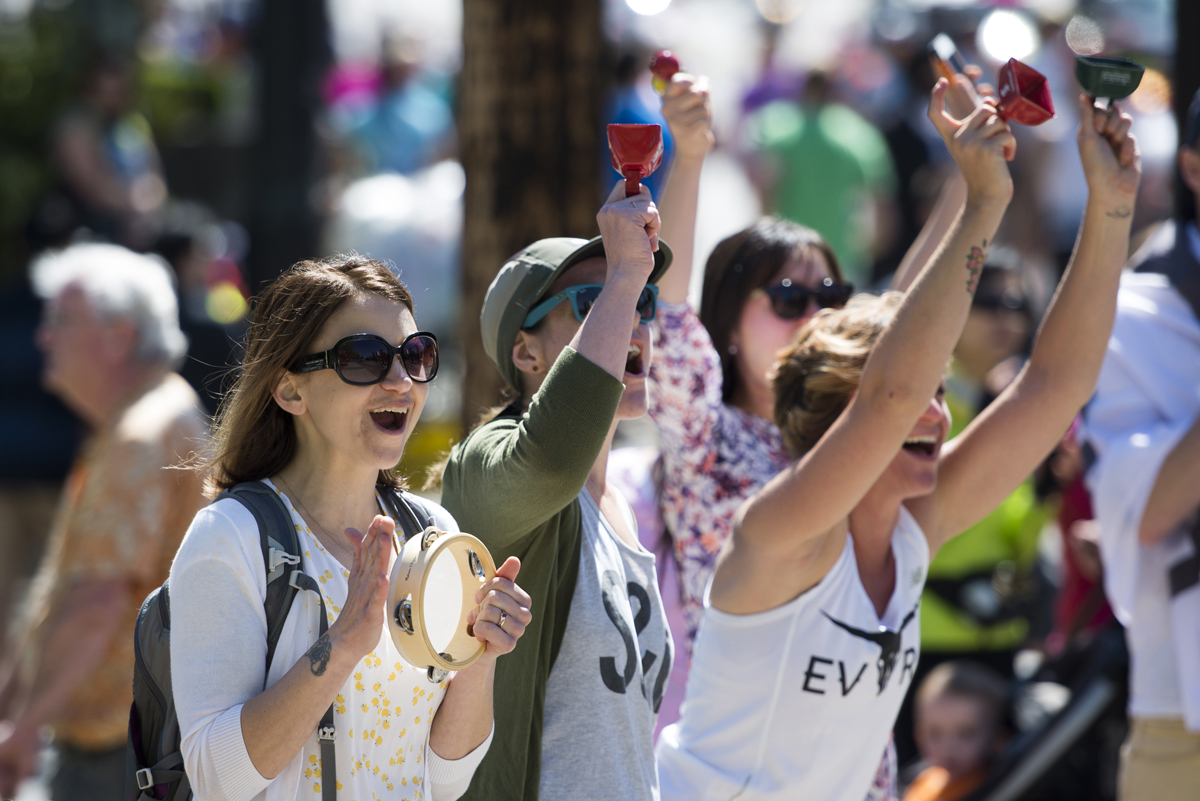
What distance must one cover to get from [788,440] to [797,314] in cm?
52

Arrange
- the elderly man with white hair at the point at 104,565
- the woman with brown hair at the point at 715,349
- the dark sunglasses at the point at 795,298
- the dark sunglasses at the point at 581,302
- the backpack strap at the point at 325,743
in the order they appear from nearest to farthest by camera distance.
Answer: the backpack strap at the point at 325,743, the dark sunglasses at the point at 581,302, the woman with brown hair at the point at 715,349, the dark sunglasses at the point at 795,298, the elderly man with white hair at the point at 104,565

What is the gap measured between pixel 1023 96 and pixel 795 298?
36.6 inches

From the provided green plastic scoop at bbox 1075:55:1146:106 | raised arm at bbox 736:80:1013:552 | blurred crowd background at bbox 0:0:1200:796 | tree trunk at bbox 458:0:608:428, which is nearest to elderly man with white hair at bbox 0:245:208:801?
blurred crowd background at bbox 0:0:1200:796

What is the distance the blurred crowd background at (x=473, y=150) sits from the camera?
14.9 ft

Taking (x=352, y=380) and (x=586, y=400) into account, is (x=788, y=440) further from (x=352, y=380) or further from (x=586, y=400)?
(x=352, y=380)

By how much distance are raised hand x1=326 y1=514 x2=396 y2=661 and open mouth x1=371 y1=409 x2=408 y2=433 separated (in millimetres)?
241

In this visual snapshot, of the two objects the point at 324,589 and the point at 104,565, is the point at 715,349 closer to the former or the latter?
the point at 324,589

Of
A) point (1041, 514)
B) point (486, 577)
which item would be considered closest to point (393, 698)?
point (486, 577)

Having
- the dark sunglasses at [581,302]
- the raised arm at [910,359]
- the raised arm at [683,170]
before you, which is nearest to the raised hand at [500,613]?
the dark sunglasses at [581,302]

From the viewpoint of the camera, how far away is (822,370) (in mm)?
2830

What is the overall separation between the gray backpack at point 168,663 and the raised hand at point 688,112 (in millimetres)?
1264

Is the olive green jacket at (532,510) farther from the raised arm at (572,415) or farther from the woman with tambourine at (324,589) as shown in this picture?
the woman with tambourine at (324,589)

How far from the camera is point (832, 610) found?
2.68 m

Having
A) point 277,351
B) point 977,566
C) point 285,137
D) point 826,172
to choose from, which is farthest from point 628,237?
point 826,172
